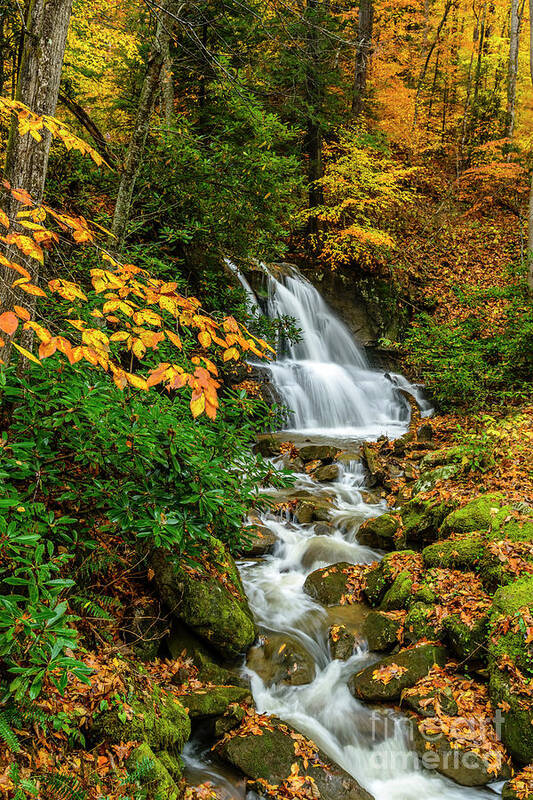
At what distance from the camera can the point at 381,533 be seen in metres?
6.51

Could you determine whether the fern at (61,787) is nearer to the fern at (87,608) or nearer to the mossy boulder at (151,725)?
the mossy boulder at (151,725)

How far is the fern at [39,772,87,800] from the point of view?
2163mm

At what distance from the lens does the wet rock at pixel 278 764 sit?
336 centimetres

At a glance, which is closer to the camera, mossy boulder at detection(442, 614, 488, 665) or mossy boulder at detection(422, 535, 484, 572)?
mossy boulder at detection(442, 614, 488, 665)

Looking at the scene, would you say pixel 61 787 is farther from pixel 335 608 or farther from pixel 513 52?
pixel 513 52

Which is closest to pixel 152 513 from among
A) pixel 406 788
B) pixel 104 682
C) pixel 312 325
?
pixel 104 682

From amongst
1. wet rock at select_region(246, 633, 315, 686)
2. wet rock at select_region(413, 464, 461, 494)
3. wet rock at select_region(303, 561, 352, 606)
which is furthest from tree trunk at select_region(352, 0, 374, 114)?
wet rock at select_region(246, 633, 315, 686)

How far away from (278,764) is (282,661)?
1219 millimetres

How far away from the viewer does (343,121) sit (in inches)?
603

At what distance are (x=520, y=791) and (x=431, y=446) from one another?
22.7 ft

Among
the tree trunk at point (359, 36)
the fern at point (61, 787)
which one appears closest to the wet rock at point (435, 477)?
the fern at point (61, 787)

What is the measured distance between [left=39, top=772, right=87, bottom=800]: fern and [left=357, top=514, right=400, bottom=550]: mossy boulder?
488 cm

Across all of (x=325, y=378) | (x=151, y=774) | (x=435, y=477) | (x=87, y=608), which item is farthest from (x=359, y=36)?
(x=151, y=774)

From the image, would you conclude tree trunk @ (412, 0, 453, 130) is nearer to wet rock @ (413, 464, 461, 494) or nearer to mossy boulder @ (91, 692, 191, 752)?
wet rock @ (413, 464, 461, 494)
